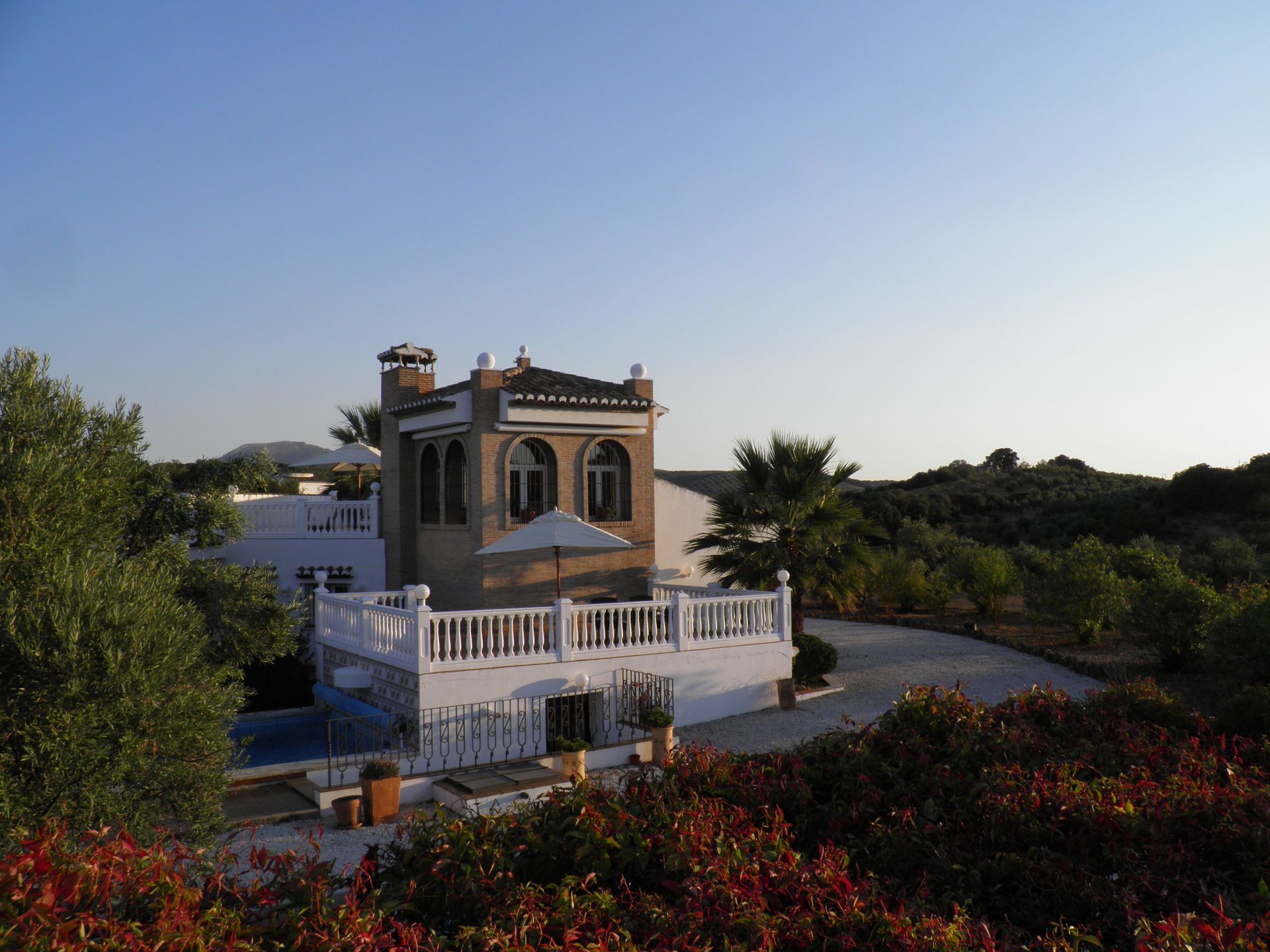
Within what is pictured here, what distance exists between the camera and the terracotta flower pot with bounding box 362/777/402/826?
34.8 ft

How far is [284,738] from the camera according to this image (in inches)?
576

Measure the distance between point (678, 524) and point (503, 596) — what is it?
5.95 meters

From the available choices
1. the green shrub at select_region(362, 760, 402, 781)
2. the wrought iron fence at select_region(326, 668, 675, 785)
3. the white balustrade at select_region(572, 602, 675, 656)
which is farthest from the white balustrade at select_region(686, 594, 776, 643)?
the green shrub at select_region(362, 760, 402, 781)

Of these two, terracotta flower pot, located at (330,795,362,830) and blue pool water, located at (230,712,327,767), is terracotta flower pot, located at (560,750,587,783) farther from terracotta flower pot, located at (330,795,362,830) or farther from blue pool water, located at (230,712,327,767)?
blue pool water, located at (230,712,327,767)

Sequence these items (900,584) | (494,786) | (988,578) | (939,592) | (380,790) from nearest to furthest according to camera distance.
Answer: (380,790)
(494,786)
(988,578)
(939,592)
(900,584)

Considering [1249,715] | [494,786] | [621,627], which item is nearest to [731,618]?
[621,627]

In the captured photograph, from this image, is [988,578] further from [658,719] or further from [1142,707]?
[1142,707]

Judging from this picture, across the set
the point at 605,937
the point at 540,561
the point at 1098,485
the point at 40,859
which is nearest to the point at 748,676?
the point at 540,561

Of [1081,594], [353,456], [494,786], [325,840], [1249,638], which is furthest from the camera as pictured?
[353,456]

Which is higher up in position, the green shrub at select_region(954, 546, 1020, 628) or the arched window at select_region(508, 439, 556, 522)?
the arched window at select_region(508, 439, 556, 522)

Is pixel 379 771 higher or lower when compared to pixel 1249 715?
lower

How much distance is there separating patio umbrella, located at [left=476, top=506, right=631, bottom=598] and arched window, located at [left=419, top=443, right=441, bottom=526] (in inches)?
159

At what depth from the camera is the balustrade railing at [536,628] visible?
12.8 m

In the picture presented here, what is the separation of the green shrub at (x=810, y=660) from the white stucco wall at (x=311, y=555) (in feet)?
29.9
